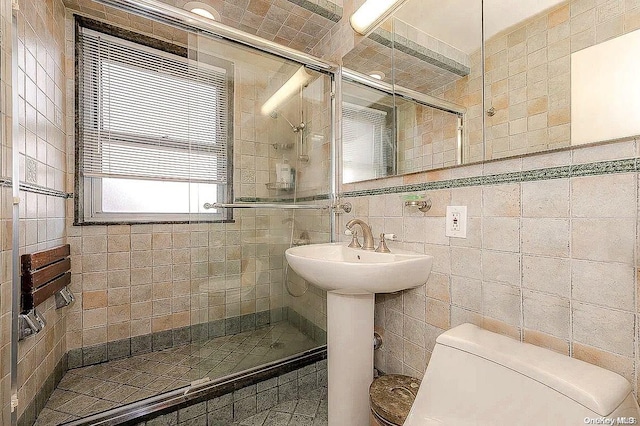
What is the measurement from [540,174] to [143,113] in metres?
2.17

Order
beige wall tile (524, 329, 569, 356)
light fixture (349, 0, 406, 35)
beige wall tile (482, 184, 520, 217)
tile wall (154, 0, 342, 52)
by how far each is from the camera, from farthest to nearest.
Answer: tile wall (154, 0, 342, 52) < light fixture (349, 0, 406, 35) < beige wall tile (482, 184, 520, 217) < beige wall tile (524, 329, 569, 356)

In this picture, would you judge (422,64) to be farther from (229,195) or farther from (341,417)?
(341,417)

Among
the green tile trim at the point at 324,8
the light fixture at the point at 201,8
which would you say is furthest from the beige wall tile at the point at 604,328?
the light fixture at the point at 201,8

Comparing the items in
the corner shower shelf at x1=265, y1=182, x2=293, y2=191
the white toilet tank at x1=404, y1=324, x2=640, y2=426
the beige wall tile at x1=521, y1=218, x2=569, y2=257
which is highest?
the corner shower shelf at x1=265, y1=182, x2=293, y2=191

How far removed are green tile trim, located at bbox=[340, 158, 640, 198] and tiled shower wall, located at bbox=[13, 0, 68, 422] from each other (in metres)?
1.59

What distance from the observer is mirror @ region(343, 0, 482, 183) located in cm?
110

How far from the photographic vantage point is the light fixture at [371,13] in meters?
1.46

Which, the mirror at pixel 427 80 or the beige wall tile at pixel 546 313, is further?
the mirror at pixel 427 80

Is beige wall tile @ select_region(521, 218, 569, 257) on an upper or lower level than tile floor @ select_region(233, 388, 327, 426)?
upper

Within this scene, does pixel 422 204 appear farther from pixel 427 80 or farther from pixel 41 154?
pixel 41 154

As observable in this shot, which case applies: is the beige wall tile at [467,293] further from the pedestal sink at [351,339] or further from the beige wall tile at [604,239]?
the beige wall tile at [604,239]

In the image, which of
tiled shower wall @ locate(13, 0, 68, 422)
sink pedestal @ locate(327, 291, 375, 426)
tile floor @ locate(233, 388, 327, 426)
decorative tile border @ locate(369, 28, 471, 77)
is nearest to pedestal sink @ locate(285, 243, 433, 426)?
sink pedestal @ locate(327, 291, 375, 426)

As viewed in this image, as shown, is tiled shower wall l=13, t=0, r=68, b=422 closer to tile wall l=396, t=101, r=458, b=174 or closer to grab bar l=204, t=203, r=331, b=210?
grab bar l=204, t=203, r=331, b=210

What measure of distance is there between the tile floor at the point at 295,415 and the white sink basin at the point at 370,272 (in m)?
0.75
